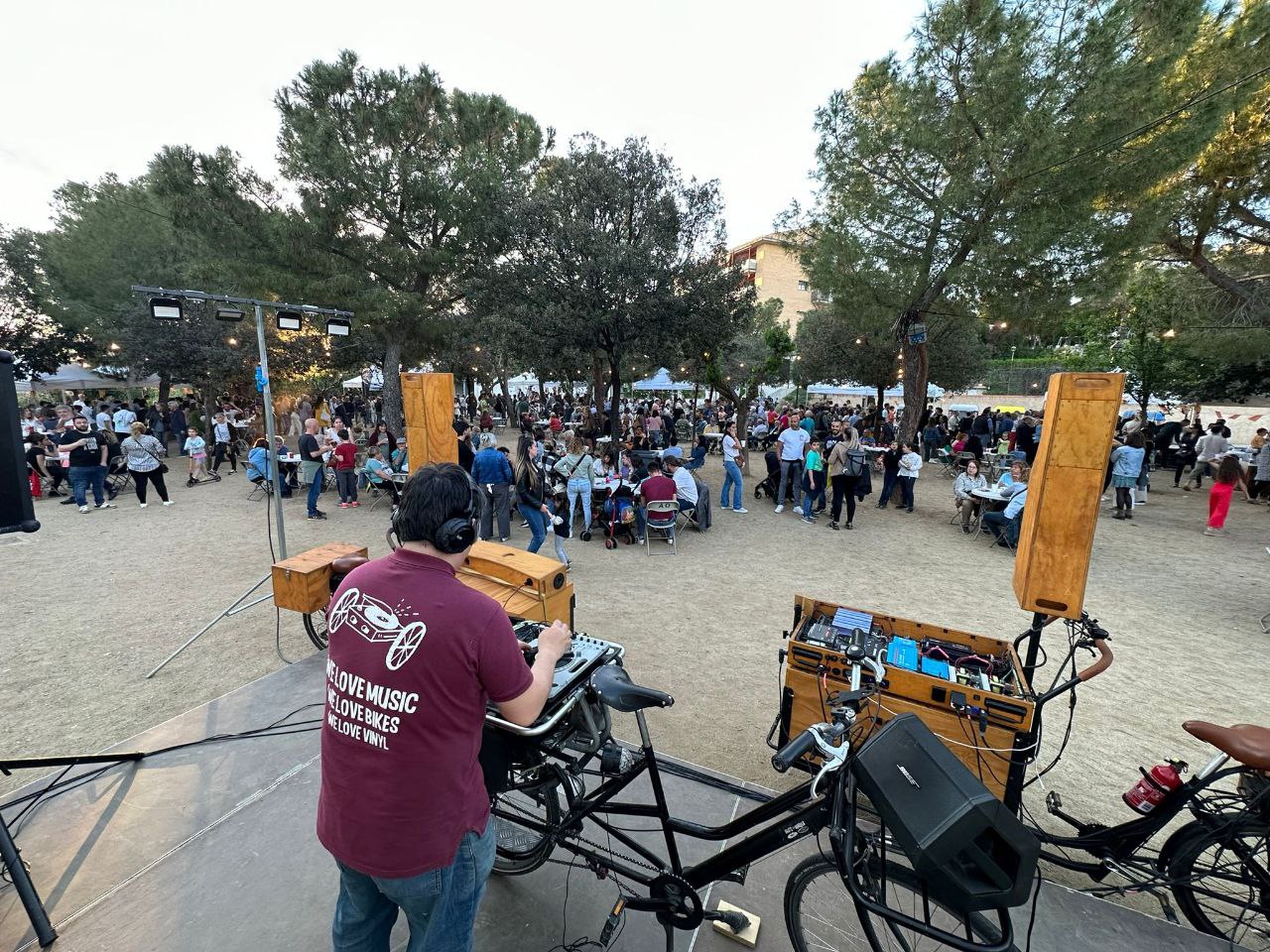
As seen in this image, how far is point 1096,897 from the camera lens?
259cm

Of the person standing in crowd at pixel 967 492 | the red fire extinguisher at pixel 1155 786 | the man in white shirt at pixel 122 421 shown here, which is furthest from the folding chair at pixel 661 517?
the man in white shirt at pixel 122 421

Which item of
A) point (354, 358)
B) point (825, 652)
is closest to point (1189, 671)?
point (825, 652)

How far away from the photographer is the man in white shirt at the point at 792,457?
10.6m

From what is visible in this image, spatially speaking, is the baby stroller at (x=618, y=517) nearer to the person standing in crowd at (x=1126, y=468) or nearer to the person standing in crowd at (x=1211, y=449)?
the person standing in crowd at (x=1126, y=468)

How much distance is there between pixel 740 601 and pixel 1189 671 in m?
4.25

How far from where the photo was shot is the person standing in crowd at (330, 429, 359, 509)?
423 inches

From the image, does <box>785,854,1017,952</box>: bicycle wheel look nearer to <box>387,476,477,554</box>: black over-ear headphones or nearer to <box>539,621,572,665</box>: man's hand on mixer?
<box>539,621,572,665</box>: man's hand on mixer

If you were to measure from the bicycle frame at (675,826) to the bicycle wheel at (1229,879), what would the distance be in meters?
1.94

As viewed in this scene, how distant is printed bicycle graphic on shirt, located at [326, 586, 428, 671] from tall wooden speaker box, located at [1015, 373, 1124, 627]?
3317 mm

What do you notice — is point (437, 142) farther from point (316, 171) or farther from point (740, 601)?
point (740, 601)

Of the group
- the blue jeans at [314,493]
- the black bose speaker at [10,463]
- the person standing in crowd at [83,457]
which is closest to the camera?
the black bose speaker at [10,463]

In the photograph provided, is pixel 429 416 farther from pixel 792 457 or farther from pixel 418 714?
pixel 792 457

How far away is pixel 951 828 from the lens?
148 centimetres

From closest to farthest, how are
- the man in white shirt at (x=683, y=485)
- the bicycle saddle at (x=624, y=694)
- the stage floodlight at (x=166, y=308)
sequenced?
1. the bicycle saddle at (x=624, y=694)
2. the stage floodlight at (x=166, y=308)
3. the man in white shirt at (x=683, y=485)
